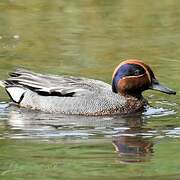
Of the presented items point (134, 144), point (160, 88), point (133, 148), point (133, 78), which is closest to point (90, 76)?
point (133, 78)

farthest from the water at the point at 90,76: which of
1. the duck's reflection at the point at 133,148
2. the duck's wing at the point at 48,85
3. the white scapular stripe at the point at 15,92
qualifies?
the duck's wing at the point at 48,85

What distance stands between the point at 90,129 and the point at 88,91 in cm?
130

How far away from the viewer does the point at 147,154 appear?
9656 millimetres

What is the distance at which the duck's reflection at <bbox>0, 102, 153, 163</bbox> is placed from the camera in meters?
10.0

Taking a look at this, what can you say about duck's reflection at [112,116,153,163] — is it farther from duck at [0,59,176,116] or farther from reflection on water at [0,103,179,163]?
duck at [0,59,176,116]

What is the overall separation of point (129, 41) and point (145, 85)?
374 cm

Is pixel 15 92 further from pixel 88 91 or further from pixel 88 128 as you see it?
pixel 88 128

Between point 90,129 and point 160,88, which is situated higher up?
point 160,88

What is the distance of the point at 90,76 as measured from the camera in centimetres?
1392

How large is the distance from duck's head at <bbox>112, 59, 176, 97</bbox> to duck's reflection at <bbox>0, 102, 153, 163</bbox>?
528 millimetres

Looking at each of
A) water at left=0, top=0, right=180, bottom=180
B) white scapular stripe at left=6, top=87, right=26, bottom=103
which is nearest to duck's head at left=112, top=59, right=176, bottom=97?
water at left=0, top=0, right=180, bottom=180

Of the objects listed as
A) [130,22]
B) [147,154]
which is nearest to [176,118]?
[147,154]

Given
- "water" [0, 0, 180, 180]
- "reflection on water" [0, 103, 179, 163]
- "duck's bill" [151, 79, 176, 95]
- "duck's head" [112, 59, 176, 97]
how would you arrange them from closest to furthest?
"water" [0, 0, 180, 180] < "reflection on water" [0, 103, 179, 163] < "duck's bill" [151, 79, 176, 95] < "duck's head" [112, 59, 176, 97]

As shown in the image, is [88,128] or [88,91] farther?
[88,91]
